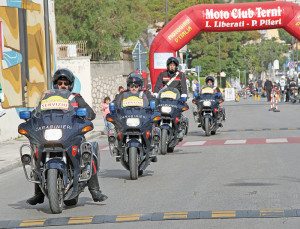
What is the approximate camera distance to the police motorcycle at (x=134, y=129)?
630 inches

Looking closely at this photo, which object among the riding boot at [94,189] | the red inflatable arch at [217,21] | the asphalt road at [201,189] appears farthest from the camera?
the red inflatable arch at [217,21]

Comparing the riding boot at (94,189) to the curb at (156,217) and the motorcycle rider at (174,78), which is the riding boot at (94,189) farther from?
the motorcycle rider at (174,78)

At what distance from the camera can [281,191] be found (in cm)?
1341

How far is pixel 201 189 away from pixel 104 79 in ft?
125

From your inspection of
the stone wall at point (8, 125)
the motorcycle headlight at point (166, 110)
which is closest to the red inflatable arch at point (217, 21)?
the stone wall at point (8, 125)

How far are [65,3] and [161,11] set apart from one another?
157 ft

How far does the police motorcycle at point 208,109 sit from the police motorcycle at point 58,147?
1490 centimetres

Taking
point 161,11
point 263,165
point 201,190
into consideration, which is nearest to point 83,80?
point 263,165

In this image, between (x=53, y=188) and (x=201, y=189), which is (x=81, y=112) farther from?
(x=201, y=189)

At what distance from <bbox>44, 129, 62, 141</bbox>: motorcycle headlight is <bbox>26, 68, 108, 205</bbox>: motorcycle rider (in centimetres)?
67

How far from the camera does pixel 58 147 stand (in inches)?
469

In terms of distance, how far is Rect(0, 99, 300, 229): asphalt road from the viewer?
1127 cm

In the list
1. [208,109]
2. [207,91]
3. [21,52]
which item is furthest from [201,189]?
[21,52]

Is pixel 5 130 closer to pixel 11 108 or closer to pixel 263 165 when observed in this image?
pixel 11 108
